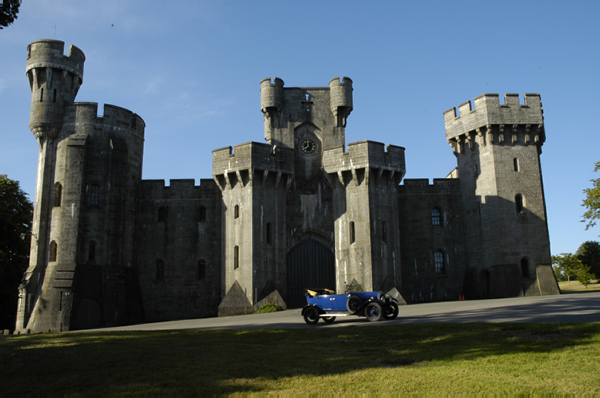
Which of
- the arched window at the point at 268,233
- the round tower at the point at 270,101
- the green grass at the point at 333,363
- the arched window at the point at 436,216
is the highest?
the round tower at the point at 270,101

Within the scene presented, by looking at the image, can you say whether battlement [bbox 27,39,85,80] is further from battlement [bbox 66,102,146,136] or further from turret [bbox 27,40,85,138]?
battlement [bbox 66,102,146,136]

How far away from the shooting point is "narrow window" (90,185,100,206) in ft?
98.0

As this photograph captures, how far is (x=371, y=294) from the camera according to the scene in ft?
62.8

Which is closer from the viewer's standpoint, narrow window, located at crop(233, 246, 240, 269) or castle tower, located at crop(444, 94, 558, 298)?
narrow window, located at crop(233, 246, 240, 269)

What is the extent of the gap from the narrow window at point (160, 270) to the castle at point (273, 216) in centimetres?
7

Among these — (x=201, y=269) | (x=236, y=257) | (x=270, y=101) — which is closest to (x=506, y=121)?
(x=270, y=101)

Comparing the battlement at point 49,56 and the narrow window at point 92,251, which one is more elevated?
the battlement at point 49,56

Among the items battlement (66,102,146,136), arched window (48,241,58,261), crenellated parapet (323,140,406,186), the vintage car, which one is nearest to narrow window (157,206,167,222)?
battlement (66,102,146,136)

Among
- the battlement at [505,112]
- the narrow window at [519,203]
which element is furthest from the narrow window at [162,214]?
the narrow window at [519,203]

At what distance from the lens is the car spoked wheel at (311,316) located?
1945 cm

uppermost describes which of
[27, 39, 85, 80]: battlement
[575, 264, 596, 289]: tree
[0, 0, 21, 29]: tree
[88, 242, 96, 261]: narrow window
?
[27, 39, 85, 80]: battlement

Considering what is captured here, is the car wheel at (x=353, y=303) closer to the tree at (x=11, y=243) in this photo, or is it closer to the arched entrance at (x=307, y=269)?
the arched entrance at (x=307, y=269)

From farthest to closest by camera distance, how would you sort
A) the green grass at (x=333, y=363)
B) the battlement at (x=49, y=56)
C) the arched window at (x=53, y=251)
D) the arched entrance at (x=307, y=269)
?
1. the arched entrance at (x=307, y=269)
2. the battlement at (x=49, y=56)
3. the arched window at (x=53, y=251)
4. the green grass at (x=333, y=363)

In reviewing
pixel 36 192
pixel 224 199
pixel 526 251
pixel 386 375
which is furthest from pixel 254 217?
pixel 386 375
